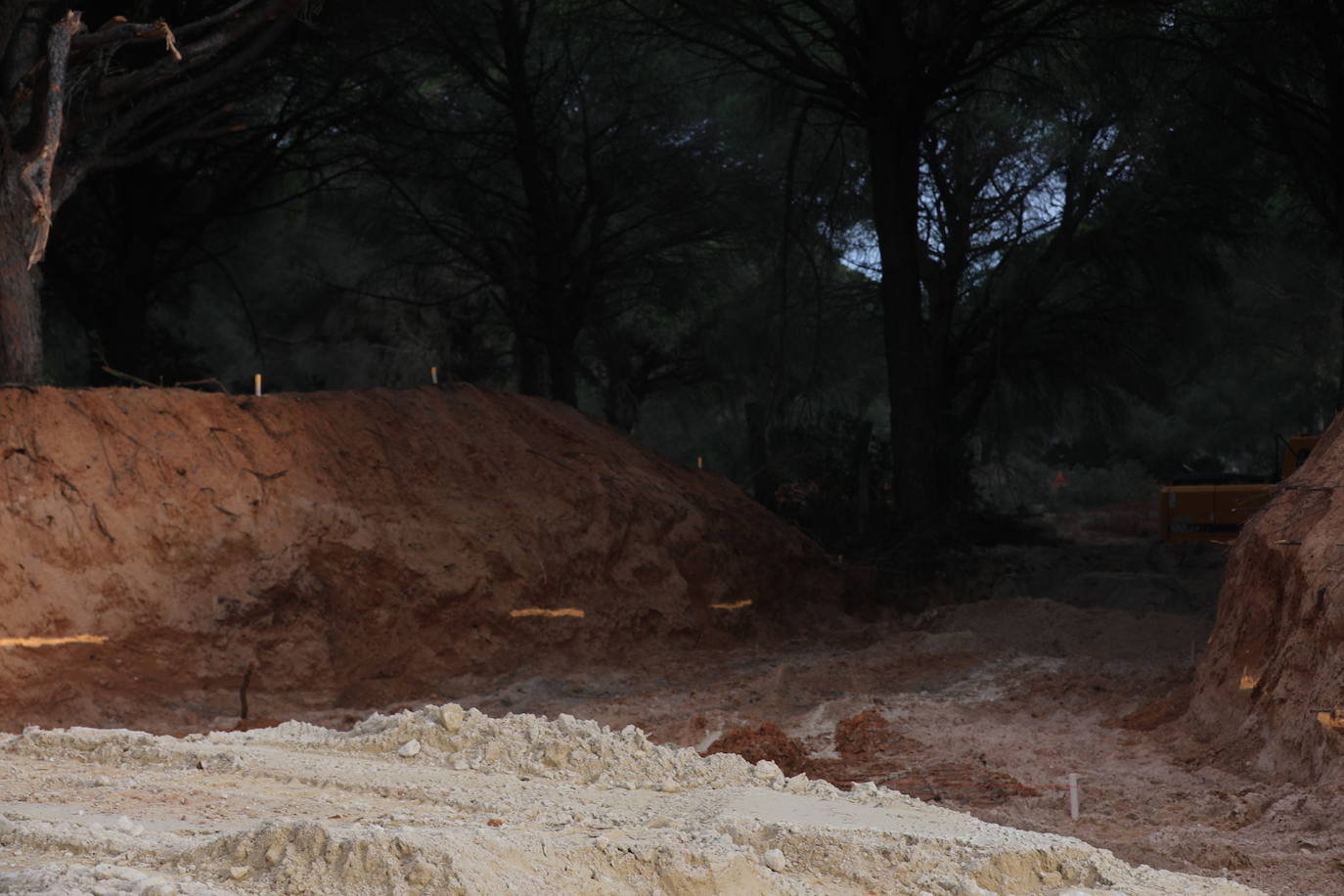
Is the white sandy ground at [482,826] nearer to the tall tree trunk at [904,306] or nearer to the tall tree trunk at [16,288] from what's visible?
the tall tree trunk at [16,288]

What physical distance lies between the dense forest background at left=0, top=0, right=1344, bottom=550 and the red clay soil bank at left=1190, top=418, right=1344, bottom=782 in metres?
7.24

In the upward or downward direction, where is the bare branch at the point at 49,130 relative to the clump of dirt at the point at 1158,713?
upward

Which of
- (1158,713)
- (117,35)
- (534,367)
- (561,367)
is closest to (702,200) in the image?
(561,367)

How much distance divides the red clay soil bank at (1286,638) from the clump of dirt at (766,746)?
85.7 inches

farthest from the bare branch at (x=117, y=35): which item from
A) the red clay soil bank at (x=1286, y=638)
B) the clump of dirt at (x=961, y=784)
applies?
the red clay soil bank at (x=1286, y=638)

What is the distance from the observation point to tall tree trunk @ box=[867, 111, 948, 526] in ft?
47.3

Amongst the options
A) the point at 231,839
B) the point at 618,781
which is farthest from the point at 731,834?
the point at 231,839

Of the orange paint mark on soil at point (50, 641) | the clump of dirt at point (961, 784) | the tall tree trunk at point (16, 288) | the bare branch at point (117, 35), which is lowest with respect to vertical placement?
the clump of dirt at point (961, 784)

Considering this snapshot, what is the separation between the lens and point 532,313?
1742 centimetres

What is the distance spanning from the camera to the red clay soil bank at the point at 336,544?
9.07m

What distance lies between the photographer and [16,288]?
399 inches

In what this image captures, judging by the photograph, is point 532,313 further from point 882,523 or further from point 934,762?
point 934,762

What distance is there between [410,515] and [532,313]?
22.7 ft

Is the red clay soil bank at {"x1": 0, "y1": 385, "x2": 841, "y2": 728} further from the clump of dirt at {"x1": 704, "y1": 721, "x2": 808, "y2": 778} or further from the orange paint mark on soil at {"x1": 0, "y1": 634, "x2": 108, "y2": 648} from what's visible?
the clump of dirt at {"x1": 704, "y1": 721, "x2": 808, "y2": 778}
